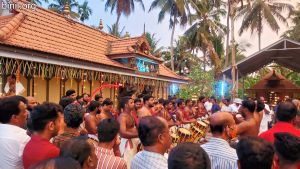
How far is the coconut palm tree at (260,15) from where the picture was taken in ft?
111

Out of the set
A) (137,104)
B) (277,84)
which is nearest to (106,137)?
Result: (137,104)

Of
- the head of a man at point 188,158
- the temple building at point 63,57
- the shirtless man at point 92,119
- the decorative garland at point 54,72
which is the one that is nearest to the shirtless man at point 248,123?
the shirtless man at point 92,119

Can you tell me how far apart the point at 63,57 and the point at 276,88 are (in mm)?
19405

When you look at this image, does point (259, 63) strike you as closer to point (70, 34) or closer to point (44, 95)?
point (70, 34)

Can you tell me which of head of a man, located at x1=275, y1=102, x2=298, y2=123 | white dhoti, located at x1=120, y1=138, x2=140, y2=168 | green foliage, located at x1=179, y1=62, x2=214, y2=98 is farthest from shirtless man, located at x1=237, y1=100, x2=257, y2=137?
green foliage, located at x1=179, y1=62, x2=214, y2=98

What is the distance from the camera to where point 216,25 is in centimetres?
3822

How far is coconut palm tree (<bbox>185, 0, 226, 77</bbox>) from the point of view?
36656 millimetres

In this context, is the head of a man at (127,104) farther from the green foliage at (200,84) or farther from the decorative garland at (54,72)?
→ the green foliage at (200,84)

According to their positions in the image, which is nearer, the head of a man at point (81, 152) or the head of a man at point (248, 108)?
the head of a man at point (81, 152)

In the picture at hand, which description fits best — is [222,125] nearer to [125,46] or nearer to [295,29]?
[125,46]

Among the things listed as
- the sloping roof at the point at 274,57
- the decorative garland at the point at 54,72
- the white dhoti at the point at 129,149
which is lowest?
the white dhoti at the point at 129,149

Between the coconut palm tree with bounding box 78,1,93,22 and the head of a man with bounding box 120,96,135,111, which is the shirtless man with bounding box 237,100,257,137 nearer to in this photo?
the head of a man with bounding box 120,96,135,111

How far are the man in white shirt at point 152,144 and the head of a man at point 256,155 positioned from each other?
75 cm

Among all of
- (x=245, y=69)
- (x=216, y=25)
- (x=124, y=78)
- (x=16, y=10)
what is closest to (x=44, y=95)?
(x=16, y=10)
